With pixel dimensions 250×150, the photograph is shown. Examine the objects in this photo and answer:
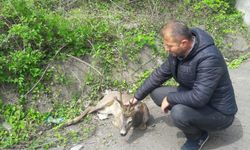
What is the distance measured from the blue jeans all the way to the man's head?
2.35 ft

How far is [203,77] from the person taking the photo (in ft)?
14.7

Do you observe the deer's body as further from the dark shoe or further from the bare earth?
the dark shoe

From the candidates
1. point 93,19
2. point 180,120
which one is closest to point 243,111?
→ point 180,120

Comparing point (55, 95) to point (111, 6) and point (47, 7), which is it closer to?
point (47, 7)

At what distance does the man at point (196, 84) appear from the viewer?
4453mm

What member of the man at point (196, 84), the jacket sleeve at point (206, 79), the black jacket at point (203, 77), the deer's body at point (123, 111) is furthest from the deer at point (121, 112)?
the jacket sleeve at point (206, 79)

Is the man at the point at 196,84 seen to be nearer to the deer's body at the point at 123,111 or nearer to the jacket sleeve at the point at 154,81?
the jacket sleeve at the point at 154,81

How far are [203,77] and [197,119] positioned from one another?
0.58 meters

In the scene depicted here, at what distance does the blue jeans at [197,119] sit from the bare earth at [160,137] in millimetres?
400

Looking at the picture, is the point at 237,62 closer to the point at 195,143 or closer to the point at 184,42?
the point at 195,143

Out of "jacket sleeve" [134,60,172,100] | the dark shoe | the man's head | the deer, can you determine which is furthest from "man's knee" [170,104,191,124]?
the deer

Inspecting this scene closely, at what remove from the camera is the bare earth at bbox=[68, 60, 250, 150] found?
530cm

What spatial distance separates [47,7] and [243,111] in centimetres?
412

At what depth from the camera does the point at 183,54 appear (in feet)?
15.0
